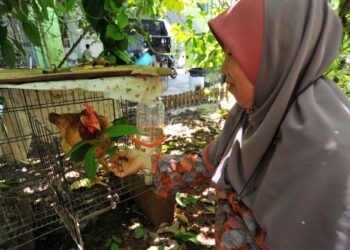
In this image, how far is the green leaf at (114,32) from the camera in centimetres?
193

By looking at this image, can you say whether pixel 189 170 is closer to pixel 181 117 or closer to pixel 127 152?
pixel 127 152

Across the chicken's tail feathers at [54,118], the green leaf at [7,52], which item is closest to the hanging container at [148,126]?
the chicken's tail feathers at [54,118]

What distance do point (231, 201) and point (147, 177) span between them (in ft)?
2.64

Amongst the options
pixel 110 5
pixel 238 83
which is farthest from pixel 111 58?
pixel 238 83

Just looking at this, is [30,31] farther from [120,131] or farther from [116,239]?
[116,239]

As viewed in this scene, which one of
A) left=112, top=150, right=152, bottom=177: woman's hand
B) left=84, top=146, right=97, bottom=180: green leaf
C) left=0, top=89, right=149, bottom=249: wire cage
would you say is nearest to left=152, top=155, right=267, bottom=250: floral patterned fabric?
left=112, top=150, right=152, bottom=177: woman's hand

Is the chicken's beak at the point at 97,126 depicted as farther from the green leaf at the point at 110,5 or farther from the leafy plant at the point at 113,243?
the leafy plant at the point at 113,243

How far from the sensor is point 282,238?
799 millimetres

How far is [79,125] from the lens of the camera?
1.27 meters

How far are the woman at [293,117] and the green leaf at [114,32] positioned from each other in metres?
1.27

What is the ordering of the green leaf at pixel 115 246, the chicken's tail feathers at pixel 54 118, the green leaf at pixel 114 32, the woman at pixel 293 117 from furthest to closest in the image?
the green leaf at pixel 114 32 < the green leaf at pixel 115 246 < the chicken's tail feathers at pixel 54 118 < the woman at pixel 293 117

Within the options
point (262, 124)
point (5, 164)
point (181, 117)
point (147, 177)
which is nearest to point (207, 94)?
point (181, 117)

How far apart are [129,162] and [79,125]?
0.33 m

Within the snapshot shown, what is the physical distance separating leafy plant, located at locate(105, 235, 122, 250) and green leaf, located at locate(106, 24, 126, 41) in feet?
5.28
